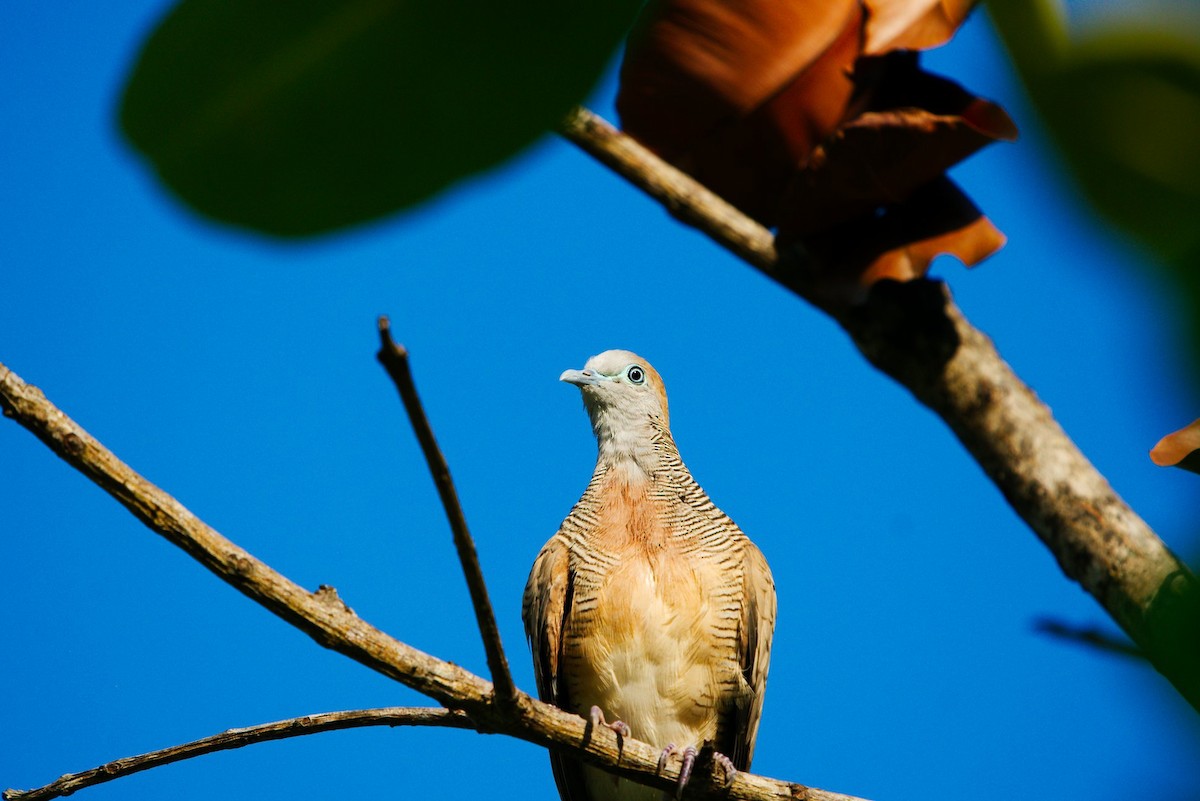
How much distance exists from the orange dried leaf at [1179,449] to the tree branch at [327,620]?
1.83 metres

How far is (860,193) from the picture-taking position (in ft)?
6.07

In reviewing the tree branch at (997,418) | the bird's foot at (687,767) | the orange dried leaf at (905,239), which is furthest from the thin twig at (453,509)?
the bird's foot at (687,767)

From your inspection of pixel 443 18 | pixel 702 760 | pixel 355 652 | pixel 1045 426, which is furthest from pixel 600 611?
pixel 443 18

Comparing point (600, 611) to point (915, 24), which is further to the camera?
point (600, 611)

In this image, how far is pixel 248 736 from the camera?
2.66m

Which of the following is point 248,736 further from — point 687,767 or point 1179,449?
point 1179,449

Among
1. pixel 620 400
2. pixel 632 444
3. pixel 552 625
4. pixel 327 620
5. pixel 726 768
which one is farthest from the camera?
pixel 620 400

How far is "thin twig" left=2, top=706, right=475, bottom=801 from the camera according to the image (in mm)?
2521

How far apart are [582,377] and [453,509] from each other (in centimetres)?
437

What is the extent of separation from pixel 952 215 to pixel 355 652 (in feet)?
5.27

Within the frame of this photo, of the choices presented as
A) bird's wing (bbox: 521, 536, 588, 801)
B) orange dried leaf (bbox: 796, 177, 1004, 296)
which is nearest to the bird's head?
bird's wing (bbox: 521, 536, 588, 801)

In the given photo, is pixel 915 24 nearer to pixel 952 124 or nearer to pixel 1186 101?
pixel 952 124

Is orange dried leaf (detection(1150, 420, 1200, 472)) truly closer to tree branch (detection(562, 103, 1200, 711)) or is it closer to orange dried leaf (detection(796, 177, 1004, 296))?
tree branch (detection(562, 103, 1200, 711))

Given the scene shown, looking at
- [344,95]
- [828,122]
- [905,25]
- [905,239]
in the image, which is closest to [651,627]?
[905,239]
